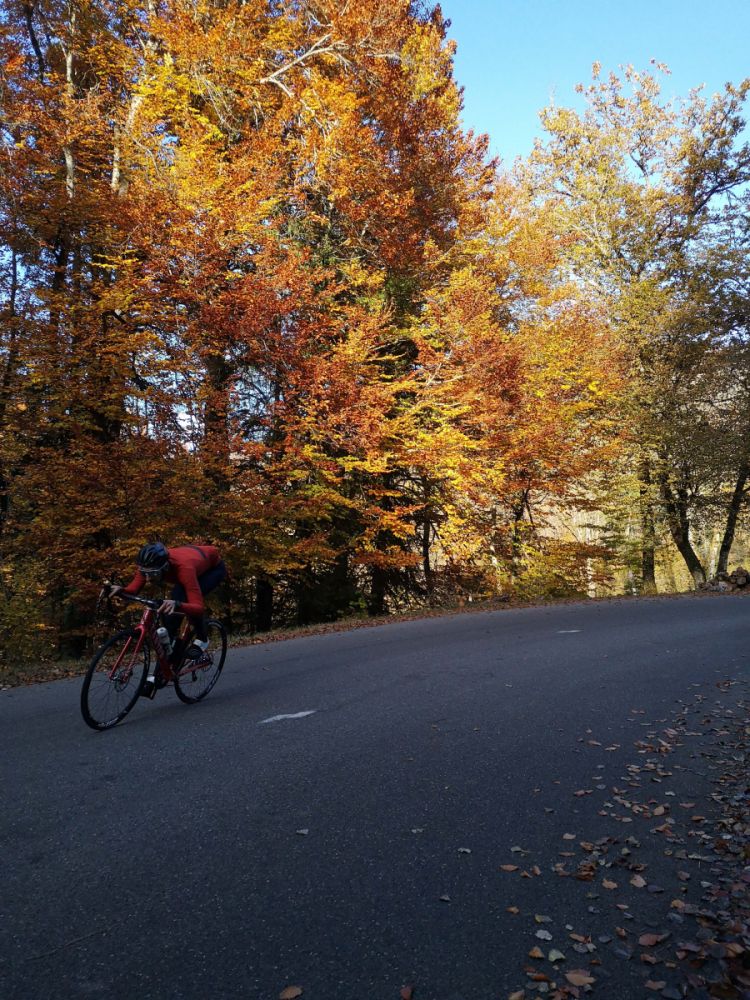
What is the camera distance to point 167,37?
14922 mm

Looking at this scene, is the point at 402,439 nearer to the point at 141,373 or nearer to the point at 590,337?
the point at 141,373

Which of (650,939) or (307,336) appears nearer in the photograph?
(650,939)

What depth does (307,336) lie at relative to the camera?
15.8 meters

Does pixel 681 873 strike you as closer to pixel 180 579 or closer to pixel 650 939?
pixel 650 939

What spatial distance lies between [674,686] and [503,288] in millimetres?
17498

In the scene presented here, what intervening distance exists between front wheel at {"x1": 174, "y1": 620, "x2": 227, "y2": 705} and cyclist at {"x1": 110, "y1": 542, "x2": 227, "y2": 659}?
0.18 meters

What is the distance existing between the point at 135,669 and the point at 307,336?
451 inches

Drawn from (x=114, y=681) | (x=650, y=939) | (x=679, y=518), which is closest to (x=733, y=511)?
(x=679, y=518)

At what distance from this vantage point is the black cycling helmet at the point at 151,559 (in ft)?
18.6

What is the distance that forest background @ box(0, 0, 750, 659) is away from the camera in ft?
43.2

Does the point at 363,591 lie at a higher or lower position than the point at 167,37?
lower

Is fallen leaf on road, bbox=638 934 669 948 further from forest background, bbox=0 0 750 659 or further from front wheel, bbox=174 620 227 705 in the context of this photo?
forest background, bbox=0 0 750 659

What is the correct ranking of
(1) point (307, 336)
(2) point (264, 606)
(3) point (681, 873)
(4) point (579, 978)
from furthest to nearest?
1. (2) point (264, 606)
2. (1) point (307, 336)
3. (3) point (681, 873)
4. (4) point (579, 978)

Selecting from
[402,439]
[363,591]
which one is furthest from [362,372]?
[363,591]
